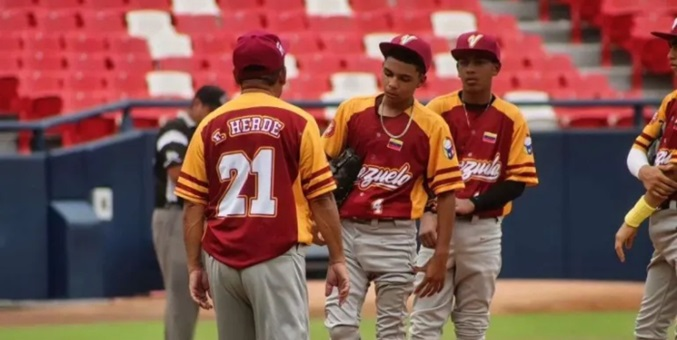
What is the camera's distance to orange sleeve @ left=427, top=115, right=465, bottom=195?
7.03 meters

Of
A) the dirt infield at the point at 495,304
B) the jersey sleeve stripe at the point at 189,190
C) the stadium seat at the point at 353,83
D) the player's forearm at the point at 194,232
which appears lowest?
the dirt infield at the point at 495,304

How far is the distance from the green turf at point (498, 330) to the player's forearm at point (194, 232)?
4.23m

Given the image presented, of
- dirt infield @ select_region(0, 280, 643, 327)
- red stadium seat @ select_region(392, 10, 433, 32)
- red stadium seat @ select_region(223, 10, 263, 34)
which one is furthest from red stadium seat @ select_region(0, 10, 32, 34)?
dirt infield @ select_region(0, 280, 643, 327)

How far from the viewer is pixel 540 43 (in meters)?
17.3

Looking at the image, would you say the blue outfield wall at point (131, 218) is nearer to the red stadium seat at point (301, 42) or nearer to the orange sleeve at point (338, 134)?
the red stadium seat at point (301, 42)

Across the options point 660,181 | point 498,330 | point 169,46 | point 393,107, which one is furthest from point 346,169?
point 169,46

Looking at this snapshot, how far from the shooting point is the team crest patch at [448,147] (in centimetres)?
709

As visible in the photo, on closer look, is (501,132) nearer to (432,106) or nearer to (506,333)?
(432,106)

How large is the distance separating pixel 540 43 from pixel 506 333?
24.2 feet

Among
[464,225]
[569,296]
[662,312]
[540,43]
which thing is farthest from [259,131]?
[540,43]

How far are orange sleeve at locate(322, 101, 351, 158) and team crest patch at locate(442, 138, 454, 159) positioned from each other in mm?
520

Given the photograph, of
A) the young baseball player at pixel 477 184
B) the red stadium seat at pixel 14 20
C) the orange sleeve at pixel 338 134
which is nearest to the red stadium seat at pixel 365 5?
the red stadium seat at pixel 14 20

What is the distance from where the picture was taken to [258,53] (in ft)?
19.2

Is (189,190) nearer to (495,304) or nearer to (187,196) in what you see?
(187,196)
